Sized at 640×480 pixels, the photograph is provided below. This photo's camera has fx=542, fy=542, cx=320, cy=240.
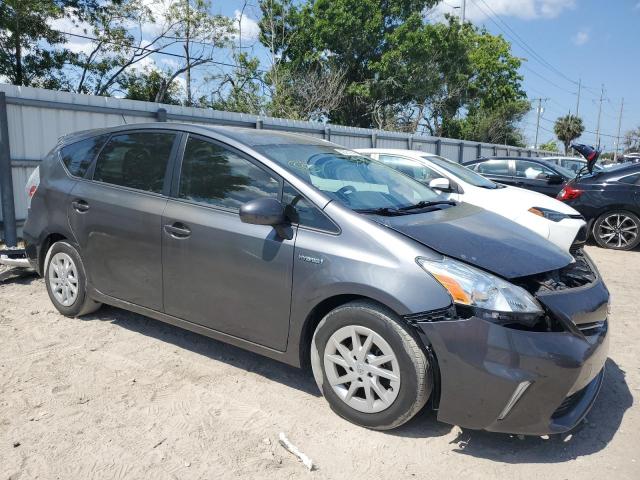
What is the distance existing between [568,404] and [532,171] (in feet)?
28.4

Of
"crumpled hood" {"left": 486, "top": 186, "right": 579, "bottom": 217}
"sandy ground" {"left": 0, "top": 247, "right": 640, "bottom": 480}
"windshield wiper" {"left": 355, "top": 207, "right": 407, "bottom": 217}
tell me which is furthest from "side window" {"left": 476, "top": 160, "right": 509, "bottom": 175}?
"windshield wiper" {"left": 355, "top": 207, "right": 407, "bottom": 217}

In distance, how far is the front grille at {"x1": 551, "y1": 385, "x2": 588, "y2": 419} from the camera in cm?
271

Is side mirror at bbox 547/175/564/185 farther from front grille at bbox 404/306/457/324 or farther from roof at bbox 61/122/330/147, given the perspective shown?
front grille at bbox 404/306/457/324

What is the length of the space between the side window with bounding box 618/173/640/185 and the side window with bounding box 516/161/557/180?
177 centimetres

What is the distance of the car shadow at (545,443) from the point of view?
276 centimetres

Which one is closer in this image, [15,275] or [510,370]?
[510,370]

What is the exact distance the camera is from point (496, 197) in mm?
6863

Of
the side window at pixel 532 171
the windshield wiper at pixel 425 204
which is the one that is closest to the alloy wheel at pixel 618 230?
the side window at pixel 532 171

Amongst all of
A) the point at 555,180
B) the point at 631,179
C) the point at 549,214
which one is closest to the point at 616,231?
the point at 631,179

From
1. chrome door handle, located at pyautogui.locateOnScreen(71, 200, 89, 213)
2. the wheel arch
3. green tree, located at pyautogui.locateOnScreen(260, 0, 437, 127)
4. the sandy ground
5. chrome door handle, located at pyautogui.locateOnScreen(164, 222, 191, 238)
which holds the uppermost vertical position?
green tree, located at pyautogui.locateOnScreen(260, 0, 437, 127)

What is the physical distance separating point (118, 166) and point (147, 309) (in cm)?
114

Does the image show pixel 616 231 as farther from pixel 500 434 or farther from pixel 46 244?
pixel 46 244

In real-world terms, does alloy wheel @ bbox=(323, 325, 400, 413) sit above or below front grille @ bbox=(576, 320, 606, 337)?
below

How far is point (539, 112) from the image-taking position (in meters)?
68.9
